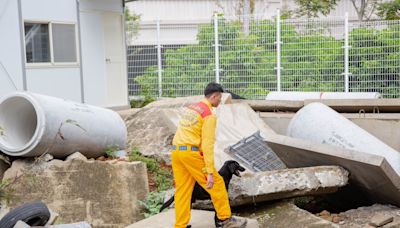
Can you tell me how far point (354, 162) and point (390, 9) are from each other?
14.0 m

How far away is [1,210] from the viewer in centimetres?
671

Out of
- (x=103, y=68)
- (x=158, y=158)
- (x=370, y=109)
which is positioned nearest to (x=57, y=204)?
(x=158, y=158)

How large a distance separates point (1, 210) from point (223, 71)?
28.4 ft

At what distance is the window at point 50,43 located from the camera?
11.8 metres

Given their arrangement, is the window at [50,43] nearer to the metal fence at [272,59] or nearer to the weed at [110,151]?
the metal fence at [272,59]

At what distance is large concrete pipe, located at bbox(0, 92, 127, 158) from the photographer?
6.90 meters

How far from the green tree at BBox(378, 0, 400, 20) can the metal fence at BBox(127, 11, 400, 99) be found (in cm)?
603

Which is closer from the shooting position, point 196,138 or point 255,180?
point 196,138

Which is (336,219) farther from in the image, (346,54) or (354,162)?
(346,54)

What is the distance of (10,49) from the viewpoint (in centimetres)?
1122

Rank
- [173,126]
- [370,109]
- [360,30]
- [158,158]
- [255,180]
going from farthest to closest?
[360,30], [370,109], [173,126], [158,158], [255,180]

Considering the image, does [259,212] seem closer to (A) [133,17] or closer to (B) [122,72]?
(B) [122,72]

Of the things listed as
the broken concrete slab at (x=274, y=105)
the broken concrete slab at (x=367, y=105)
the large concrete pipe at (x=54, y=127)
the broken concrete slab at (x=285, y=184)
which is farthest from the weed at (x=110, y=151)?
the broken concrete slab at (x=367, y=105)

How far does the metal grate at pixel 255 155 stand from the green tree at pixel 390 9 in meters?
11.8
